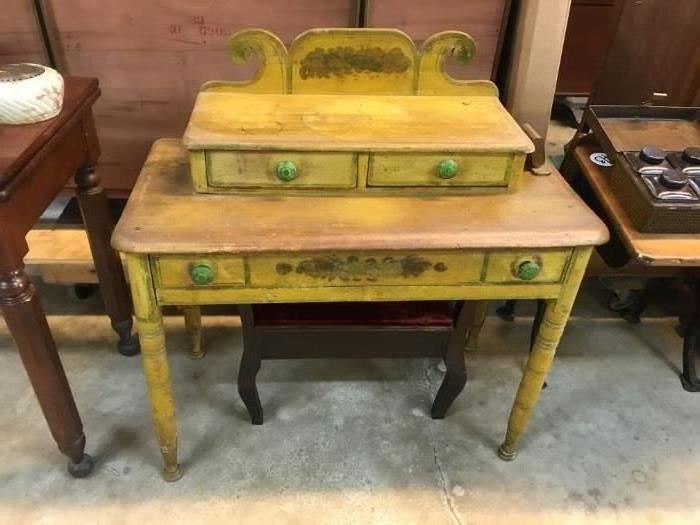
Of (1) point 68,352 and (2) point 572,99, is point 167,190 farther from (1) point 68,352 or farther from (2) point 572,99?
(2) point 572,99

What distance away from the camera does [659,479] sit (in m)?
1.57

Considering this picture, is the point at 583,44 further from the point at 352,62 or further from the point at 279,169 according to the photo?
the point at 279,169

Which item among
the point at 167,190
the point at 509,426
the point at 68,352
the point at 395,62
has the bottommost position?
A: the point at 68,352

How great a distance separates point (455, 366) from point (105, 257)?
100 cm

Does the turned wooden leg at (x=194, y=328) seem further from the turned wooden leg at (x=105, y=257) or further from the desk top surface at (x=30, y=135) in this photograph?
the desk top surface at (x=30, y=135)

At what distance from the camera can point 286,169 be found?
118 centimetres

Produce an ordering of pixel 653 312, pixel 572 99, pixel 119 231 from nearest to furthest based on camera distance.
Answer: pixel 119 231
pixel 653 312
pixel 572 99

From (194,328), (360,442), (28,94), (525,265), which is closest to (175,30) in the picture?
(28,94)

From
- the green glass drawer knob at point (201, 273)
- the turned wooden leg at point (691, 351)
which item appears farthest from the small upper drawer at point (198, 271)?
the turned wooden leg at point (691, 351)

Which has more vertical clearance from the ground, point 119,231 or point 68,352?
point 119,231

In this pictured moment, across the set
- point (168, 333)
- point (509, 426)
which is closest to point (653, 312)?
point (509, 426)

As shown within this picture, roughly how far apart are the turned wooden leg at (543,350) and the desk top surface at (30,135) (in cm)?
108

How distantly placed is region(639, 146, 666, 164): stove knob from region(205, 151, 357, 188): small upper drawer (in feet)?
2.38

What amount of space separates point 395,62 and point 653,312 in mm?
1439
